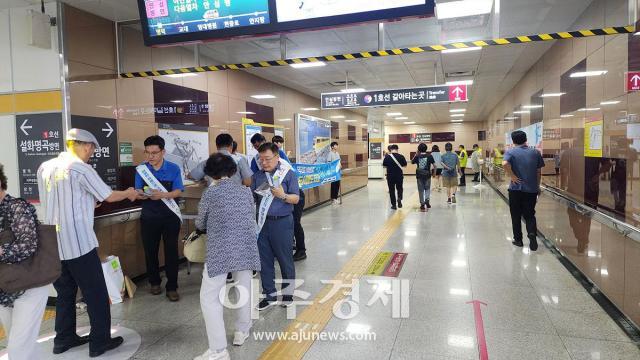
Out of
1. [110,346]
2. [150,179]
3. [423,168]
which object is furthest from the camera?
[423,168]

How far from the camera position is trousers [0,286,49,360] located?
2.27 m

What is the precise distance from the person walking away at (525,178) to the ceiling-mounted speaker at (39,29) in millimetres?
5459

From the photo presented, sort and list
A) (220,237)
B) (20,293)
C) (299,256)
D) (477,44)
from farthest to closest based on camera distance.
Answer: (299,256)
(477,44)
(220,237)
(20,293)

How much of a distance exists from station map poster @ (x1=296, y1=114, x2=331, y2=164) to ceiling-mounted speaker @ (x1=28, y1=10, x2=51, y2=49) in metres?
6.05

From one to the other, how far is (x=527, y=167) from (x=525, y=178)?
5.9 inches

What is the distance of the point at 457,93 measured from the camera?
662 cm

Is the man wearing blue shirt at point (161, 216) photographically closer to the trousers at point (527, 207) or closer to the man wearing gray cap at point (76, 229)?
the man wearing gray cap at point (76, 229)

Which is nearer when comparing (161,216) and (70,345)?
(70,345)

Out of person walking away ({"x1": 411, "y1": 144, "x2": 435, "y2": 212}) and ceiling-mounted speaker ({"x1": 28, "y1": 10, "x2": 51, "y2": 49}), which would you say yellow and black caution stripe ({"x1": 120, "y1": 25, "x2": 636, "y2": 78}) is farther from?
person walking away ({"x1": 411, "y1": 144, "x2": 435, "y2": 212})

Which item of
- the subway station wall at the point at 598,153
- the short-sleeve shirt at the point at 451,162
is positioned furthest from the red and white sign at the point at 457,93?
the short-sleeve shirt at the point at 451,162

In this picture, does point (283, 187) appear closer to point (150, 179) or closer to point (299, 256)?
point (150, 179)

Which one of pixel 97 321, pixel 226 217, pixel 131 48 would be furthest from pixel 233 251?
pixel 131 48

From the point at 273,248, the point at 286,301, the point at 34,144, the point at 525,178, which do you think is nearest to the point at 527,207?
the point at 525,178

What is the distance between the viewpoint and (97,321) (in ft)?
9.30
